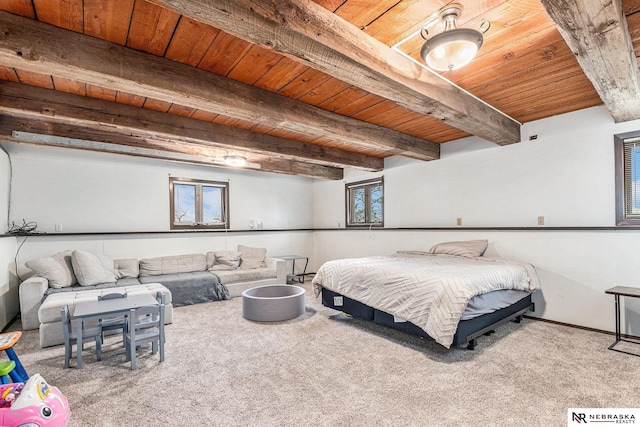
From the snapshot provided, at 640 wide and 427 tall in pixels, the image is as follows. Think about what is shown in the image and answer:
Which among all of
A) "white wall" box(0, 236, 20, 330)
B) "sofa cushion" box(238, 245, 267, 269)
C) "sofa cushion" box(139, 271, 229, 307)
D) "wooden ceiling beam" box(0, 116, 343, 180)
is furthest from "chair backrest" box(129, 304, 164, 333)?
"sofa cushion" box(238, 245, 267, 269)

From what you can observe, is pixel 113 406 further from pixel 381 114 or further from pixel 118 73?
pixel 381 114

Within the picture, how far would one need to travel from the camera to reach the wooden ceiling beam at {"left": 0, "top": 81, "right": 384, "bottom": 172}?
2.61 metres

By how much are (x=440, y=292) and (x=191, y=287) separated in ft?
11.5

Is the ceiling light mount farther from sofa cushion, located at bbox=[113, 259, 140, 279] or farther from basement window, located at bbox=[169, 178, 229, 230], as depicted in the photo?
sofa cushion, located at bbox=[113, 259, 140, 279]

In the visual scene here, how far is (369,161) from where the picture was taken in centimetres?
537

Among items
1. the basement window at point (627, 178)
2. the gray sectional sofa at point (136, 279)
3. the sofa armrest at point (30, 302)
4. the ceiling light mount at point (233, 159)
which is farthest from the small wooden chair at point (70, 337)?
the basement window at point (627, 178)

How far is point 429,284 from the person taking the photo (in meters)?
2.72

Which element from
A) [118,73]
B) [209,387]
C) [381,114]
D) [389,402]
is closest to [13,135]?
[118,73]

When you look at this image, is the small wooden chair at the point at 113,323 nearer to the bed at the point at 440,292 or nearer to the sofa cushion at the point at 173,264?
the sofa cushion at the point at 173,264

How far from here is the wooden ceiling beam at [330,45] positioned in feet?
4.95

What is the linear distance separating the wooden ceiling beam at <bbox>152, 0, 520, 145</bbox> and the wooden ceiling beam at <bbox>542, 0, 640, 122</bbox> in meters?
0.87

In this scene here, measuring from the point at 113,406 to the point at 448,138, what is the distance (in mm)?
4617

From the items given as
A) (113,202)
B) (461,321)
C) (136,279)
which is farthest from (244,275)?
(461,321)

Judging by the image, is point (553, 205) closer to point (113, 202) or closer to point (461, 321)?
point (461, 321)
